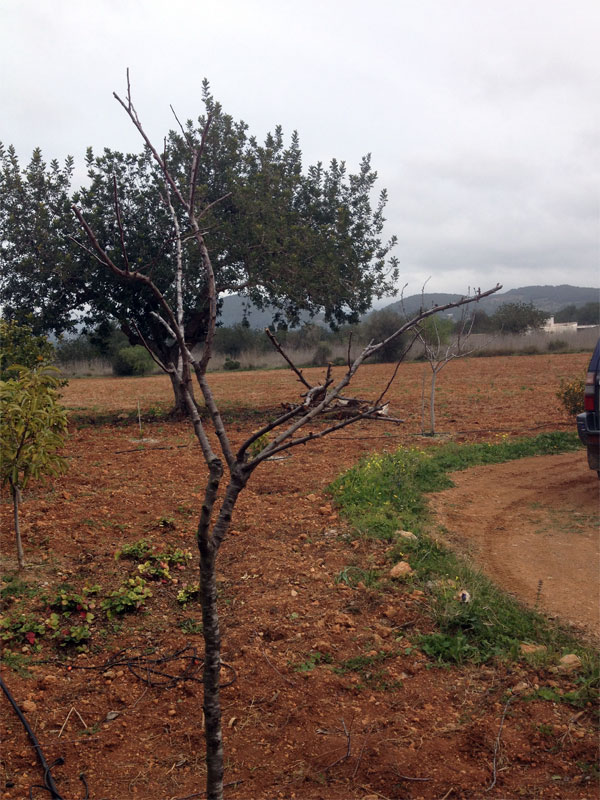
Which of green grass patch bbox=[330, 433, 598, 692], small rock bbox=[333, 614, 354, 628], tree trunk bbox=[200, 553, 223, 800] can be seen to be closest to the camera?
tree trunk bbox=[200, 553, 223, 800]

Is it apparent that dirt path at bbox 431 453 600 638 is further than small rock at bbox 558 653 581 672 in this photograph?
Yes

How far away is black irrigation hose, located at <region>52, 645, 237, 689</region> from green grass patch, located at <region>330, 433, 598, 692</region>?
1.35 m

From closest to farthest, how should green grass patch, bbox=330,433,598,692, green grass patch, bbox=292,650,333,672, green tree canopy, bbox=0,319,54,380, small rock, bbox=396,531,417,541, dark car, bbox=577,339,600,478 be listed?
green grass patch, bbox=292,650,333,672
green grass patch, bbox=330,433,598,692
small rock, bbox=396,531,417,541
dark car, bbox=577,339,600,478
green tree canopy, bbox=0,319,54,380

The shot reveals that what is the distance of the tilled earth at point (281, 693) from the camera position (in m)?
2.79

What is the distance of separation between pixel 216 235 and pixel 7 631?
986 cm

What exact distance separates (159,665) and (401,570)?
1.96m

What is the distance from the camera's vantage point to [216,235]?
41.8 ft

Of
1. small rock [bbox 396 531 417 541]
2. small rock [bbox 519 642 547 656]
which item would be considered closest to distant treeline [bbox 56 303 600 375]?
small rock [bbox 396 531 417 541]

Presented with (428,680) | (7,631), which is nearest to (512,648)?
(428,680)

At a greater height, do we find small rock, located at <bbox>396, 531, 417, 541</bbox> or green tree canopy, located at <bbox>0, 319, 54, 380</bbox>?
green tree canopy, located at <bbox>0, 319, 54, 380</bbox>

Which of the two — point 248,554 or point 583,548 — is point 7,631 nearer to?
point 248,554

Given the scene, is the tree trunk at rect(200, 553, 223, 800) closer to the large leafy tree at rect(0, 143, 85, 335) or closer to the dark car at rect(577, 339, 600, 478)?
the dark car at rect(577, 339, 600, 478)

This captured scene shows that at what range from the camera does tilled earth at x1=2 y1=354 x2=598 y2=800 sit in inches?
110

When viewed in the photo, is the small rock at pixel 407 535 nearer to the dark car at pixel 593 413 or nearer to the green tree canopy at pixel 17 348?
the dark car at pixel 593 413
